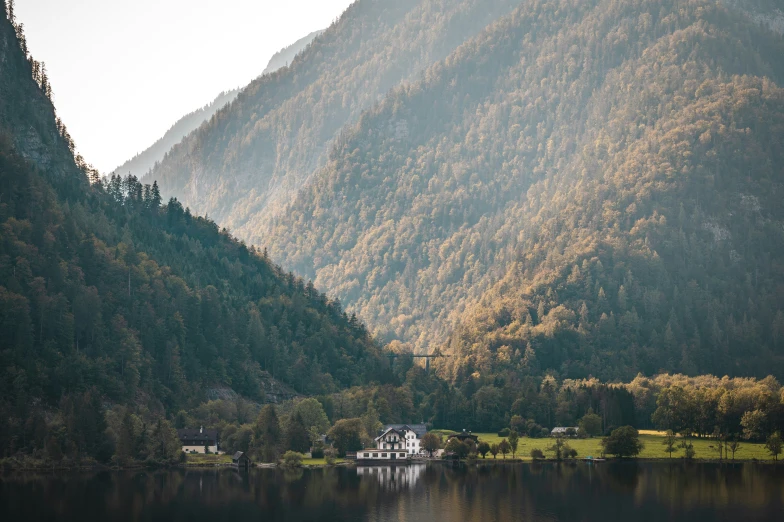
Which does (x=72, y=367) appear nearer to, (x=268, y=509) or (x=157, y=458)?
(x=157, y=458)

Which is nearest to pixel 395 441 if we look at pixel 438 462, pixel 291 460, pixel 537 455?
pixel 438 462

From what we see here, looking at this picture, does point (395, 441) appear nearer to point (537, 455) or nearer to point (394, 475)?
point (537, 455)

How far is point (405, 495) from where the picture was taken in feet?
444

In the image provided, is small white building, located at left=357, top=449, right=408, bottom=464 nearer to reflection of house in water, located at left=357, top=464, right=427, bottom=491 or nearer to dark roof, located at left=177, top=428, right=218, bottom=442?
reflection of house in water, located at left=357, top=464, right=427, bottom=491

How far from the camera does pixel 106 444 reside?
531ft

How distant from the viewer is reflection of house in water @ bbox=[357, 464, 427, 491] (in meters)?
148

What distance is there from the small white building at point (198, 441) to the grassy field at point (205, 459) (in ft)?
7.68

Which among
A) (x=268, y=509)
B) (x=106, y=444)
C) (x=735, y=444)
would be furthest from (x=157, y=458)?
(x=735, y=444)

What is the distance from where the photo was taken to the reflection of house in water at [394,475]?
486 ft

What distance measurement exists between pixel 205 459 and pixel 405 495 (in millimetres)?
51548

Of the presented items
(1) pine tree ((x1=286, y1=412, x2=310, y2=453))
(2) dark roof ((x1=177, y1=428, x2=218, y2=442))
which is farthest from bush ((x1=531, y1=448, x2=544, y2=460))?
(2) dark roof ((x1=177, y1=428, x2=218, y2=442))

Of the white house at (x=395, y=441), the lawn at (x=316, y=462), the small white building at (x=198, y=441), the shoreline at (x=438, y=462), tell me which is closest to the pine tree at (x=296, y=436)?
the lawn at (x=316, y=462)

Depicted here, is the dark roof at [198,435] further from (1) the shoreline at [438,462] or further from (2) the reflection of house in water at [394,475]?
(2) the reflection of house in water at [394,475]

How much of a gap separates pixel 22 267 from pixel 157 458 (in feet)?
167
